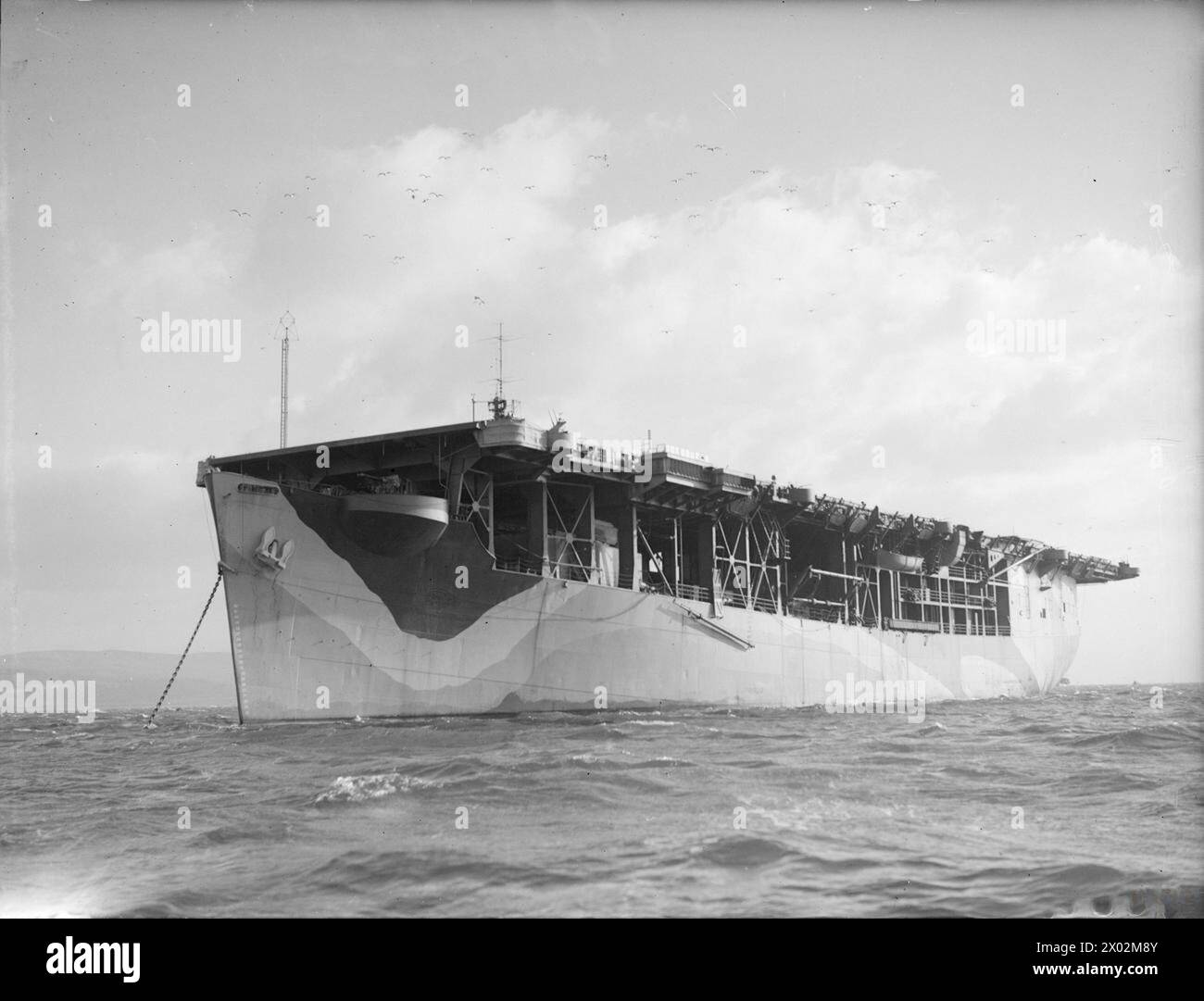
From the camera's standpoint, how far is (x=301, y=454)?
2539 centimetres

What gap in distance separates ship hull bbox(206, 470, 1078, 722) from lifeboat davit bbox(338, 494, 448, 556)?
1.13 ft

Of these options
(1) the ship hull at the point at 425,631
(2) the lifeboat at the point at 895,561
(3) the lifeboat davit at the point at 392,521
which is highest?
(3) the lifeboat davit at the point at 392,521

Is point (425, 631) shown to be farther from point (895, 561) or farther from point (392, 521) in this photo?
point (895, 561)

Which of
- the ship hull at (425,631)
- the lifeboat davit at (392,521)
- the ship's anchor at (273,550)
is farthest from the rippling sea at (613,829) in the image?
the lifeboat davit at (392,521)

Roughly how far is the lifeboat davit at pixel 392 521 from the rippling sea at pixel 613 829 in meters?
4.86

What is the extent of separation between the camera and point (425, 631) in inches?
957

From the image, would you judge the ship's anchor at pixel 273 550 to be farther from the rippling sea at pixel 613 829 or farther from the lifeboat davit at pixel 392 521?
the rippling sea at pixel 613 829

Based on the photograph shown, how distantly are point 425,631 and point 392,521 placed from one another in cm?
317

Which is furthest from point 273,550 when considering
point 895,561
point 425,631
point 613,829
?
point 895,561

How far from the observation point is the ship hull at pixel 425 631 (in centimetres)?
2277

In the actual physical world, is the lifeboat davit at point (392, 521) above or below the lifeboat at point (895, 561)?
above

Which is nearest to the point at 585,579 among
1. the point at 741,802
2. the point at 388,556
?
the point at 388,556
